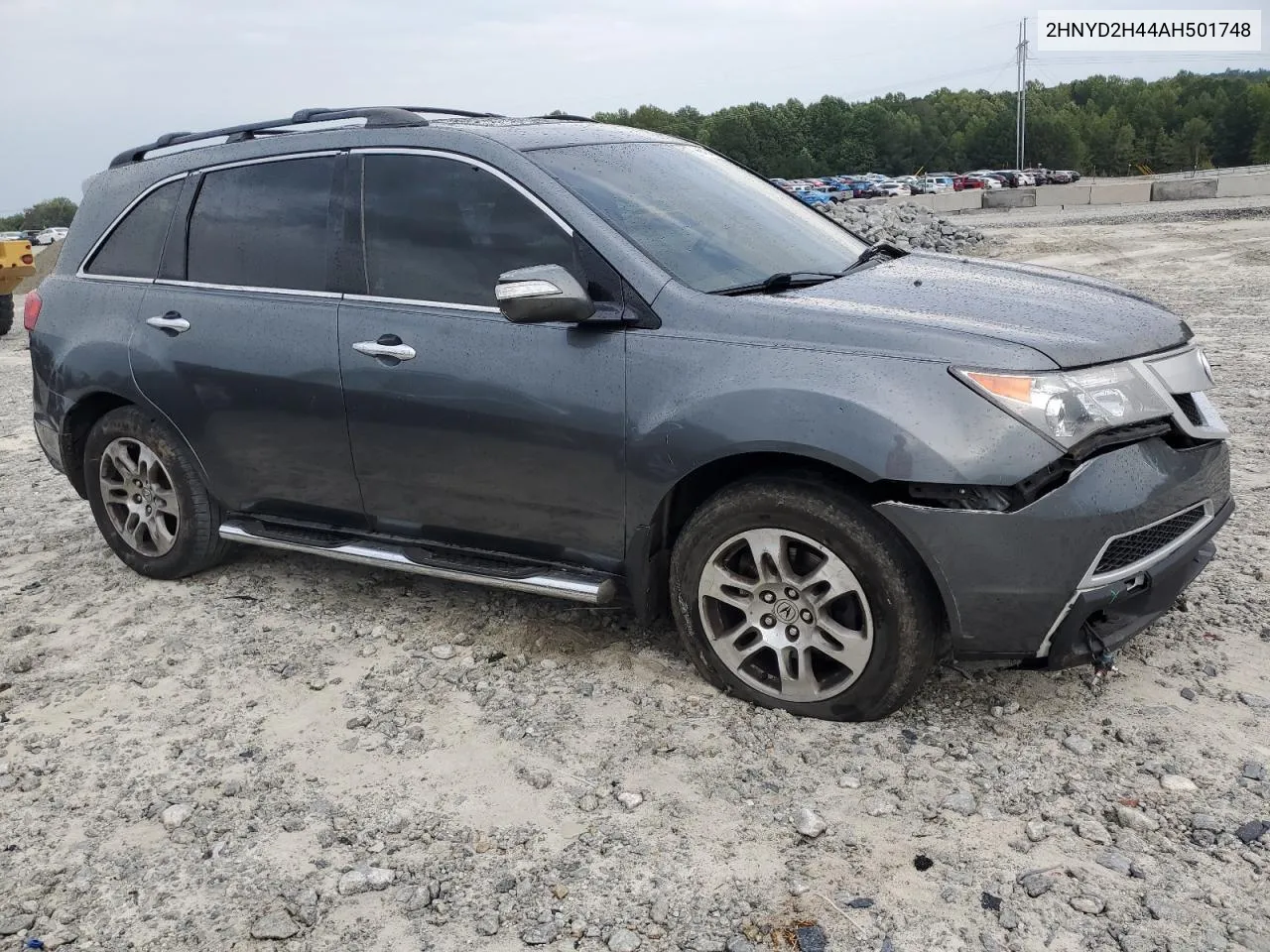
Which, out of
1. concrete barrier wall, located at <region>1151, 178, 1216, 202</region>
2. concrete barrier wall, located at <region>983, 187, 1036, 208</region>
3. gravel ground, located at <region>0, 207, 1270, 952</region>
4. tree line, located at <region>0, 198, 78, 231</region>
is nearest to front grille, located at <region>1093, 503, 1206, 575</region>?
gravel ground, located at <region>0, 207, 1270, 952</region>

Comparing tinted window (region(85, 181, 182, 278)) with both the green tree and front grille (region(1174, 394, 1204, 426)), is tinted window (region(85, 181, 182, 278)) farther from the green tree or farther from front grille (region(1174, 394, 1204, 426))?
the green tree

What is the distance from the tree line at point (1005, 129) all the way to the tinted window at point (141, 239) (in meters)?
102

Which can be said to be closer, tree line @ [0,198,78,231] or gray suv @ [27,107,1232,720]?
gray suv @ [27,107,1232,720]

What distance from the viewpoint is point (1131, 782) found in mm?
3295

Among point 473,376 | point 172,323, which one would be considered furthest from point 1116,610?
point 172,323

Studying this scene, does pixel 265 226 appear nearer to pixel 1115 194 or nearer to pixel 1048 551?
pixel 1048 551

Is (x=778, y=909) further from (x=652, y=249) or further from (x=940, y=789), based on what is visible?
(x=652, y=249)

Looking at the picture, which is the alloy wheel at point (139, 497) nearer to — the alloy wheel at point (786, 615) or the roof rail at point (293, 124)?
the roof rail at point (293, 124)

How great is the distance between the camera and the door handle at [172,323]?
4828 millimetres

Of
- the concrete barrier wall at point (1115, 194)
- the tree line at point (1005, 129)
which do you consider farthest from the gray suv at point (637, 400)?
the tree line at point (1005, 129)

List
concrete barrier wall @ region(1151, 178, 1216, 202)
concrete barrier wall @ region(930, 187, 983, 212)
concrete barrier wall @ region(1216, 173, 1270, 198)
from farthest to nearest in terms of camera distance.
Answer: concrete barrier wall @ region(930, 187, 983, 212) → concrete barrier wall @ region(1151, 178, 1216, 202) → concrete barrier wall @ region(1216, 173, 1270, 198)

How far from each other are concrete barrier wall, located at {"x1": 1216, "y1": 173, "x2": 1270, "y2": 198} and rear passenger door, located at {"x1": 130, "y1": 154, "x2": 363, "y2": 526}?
35.6m

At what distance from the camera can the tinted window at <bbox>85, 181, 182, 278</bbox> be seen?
5.06 meters

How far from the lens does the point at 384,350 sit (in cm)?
421
